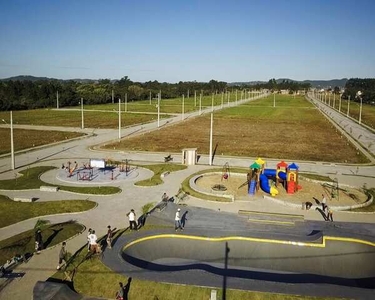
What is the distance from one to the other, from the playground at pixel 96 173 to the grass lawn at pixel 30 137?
14466 mm

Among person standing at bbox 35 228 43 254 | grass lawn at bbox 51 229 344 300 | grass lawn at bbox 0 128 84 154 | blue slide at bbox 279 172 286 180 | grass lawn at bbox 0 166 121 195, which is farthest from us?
grass lawn at bbox 0 128 84 154

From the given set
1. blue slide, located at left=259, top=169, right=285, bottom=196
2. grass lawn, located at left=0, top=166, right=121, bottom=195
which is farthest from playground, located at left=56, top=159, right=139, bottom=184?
blue slide, located at left=259, top=169, right=285, bottom=196

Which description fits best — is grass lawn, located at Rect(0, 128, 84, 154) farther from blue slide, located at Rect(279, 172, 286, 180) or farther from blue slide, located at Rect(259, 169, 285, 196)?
blue slide, located at Rect(279, 172, 286, 180)

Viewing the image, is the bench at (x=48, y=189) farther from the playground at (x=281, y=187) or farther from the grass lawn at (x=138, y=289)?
the grass lawn at (x=138, y=289)

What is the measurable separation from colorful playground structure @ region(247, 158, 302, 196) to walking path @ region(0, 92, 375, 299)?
76.7 inches

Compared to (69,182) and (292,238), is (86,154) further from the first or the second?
(292,238)

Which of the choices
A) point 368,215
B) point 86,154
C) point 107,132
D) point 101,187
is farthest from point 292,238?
point 107,132

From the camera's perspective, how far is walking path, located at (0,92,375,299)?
17.6 m

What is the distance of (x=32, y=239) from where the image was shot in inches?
813

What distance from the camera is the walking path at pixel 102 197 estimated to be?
1756cm

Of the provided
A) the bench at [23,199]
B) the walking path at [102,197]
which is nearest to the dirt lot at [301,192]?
the walking path at [102,197]

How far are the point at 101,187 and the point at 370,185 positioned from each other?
22.8 m

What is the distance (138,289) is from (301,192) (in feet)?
60.3

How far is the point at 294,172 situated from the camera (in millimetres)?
30609
